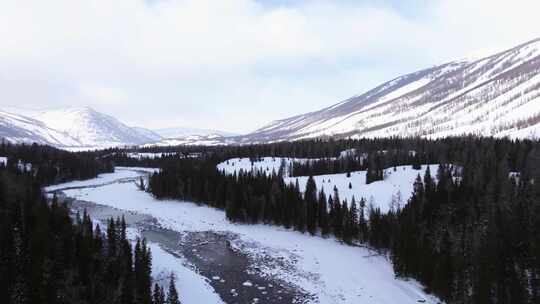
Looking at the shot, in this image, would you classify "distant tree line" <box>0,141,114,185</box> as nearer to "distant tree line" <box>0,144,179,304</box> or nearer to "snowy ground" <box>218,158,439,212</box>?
"snowy ground" <box>218,158,439,212</box>

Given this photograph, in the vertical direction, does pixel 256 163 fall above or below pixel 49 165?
above

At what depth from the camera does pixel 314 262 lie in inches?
2128

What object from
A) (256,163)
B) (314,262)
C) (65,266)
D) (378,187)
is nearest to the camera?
(65,266)

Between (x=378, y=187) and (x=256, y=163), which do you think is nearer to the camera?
(x=378, y=187)

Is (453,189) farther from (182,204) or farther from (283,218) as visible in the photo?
(182,204)

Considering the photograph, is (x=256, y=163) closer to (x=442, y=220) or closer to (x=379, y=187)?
(x=379, y=187)

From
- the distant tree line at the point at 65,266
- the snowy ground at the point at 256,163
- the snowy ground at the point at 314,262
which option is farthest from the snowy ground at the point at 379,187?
the snowy ground at the point at 256,163

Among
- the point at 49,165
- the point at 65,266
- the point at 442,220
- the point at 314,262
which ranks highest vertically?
the point at 49,165

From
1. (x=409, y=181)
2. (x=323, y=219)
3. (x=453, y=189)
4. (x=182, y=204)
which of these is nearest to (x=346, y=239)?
(x=323, y=219)

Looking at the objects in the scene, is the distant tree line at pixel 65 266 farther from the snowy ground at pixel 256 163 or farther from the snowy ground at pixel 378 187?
the snowy ground at pixel 256 163

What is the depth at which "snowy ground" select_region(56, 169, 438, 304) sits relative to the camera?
4250 centimetres

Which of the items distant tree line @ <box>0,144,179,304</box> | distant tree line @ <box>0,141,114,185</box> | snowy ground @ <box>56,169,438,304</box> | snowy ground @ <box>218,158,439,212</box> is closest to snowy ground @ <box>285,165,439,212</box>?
snowy ground @ <box>218,158,439,212</box>

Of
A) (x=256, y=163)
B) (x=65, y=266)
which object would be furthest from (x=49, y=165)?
(x=65, y=266)

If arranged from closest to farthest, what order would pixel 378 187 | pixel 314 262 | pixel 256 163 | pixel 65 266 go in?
pixel 65 266, pixel 314 262, pixel 378 187, pixel 256 163
